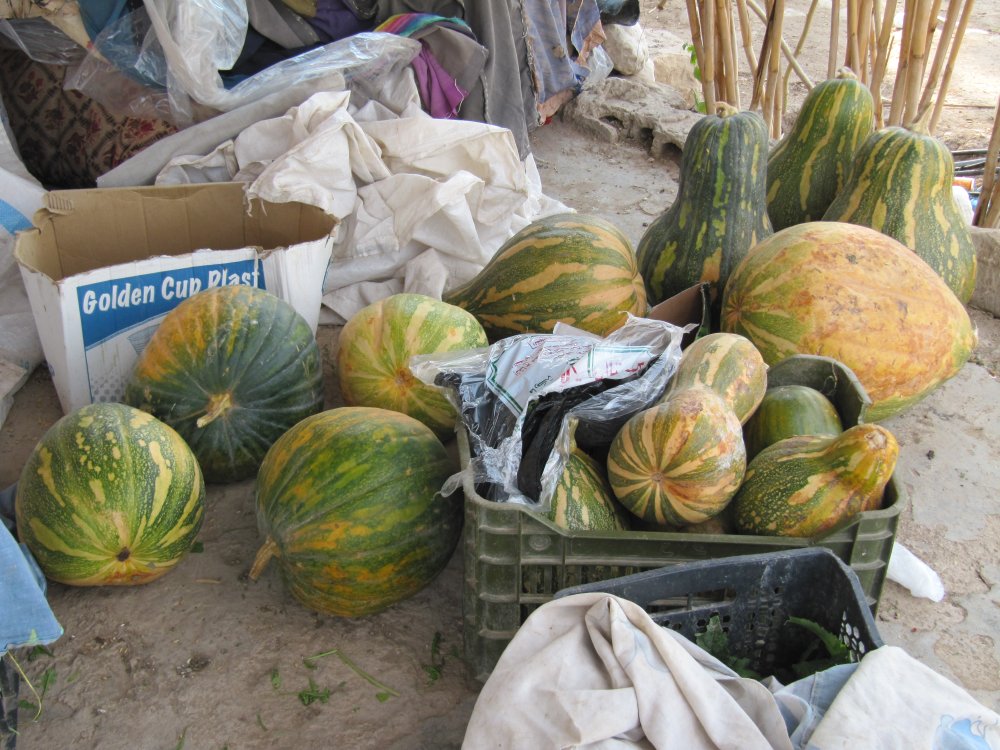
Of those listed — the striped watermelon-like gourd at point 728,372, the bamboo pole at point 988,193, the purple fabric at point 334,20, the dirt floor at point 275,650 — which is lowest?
the dirt floor at point 275,650

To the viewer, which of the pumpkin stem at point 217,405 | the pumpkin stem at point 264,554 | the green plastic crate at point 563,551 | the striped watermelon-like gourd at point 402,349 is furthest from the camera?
the striped watermelon-like gourd at point 402,349

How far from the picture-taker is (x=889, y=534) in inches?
70.6

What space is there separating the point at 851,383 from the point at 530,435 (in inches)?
33.1

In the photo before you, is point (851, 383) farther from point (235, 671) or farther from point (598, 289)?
point (235, 671)

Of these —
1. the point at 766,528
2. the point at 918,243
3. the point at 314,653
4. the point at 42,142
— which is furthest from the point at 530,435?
the point at 42,142

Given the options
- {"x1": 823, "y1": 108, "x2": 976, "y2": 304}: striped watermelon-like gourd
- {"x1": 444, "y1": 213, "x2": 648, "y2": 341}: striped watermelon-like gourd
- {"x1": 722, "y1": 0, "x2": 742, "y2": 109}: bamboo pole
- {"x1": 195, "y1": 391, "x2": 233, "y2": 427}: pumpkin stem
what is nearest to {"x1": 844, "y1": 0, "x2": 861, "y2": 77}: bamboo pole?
{"x1": 722, "y1": 0, "x2": 742, "y2": 109}: bamboo pole

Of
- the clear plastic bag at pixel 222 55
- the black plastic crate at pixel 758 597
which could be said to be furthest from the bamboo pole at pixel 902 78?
the black plastic crate at pixel 758 597

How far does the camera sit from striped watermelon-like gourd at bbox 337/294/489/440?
2.38m

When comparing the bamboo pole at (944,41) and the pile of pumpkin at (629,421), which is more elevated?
the bamboo pole at (944,41)

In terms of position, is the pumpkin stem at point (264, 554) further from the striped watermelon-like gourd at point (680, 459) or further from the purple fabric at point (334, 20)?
the purple fabric at point (334, 20)

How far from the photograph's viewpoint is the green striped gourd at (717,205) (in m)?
2.79

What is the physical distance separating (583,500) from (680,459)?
241mm

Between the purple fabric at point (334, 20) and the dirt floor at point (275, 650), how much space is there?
6.88 ft

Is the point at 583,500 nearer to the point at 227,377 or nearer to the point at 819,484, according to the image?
the point at 819,484
